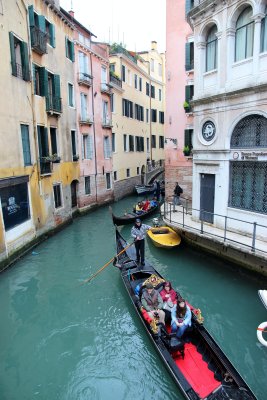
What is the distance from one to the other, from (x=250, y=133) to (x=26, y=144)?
7.83 metres

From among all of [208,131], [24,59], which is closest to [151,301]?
[208,131]

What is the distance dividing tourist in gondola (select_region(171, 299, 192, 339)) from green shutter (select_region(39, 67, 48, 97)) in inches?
406

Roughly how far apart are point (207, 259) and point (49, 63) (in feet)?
34.5

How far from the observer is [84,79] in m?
16.5

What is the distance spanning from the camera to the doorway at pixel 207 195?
1005cm

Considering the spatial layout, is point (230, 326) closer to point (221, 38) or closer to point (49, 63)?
point (221, 38)

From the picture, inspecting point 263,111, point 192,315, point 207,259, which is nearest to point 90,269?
point 207,259

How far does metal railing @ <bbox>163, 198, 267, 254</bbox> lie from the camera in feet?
26.4

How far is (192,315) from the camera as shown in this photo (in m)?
5.87

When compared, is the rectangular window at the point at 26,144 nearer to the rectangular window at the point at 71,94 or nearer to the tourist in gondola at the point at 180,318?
the rectangular window at the point at 71,94

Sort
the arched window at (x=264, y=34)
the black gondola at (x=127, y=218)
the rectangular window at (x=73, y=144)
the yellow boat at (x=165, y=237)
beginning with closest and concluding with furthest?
the arched window at (x=264, y=34) < the yellow boat at (x=165, y=237) < the black gondola at (x=127, y=218) < the rectangular window at (x=73, y=144)

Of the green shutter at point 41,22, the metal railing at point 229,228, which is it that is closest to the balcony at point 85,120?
the green shutter at point 41,22

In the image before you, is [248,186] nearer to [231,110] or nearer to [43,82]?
[231,110]

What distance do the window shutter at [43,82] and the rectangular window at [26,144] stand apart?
2210 mm
